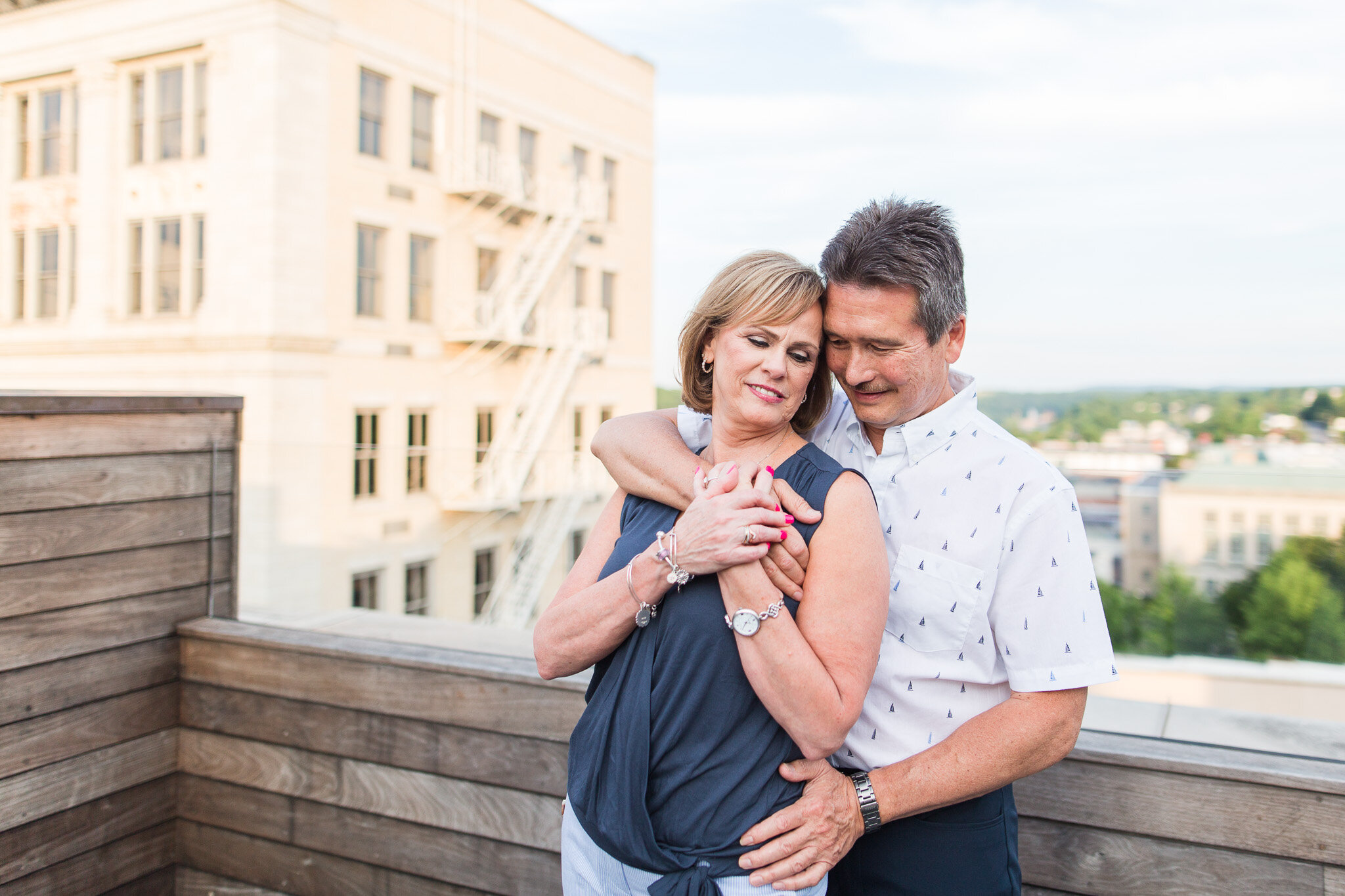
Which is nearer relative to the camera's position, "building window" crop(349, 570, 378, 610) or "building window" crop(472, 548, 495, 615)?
"building window" crop(349, 570, 378, 610)

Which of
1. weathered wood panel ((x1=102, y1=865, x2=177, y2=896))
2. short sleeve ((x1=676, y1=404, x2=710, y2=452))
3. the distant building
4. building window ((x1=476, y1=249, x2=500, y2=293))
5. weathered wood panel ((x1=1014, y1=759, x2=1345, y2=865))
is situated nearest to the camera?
weathered wood panel ((x1=1014, y1=759, x2=1345, y2=865))

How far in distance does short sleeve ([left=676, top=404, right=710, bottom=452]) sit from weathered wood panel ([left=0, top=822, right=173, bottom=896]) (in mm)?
1901

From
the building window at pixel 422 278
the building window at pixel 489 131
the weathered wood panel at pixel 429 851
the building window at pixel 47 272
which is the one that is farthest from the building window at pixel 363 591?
the building window at pixel 47 272

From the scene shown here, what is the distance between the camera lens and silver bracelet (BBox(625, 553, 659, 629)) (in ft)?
3.93

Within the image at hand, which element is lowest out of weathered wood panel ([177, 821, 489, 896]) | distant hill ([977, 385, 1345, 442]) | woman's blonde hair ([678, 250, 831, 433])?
weathered wood panel ([177, 821, 489, 896])

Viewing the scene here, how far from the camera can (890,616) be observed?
4.21 ft

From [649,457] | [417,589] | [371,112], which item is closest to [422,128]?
[371,112]

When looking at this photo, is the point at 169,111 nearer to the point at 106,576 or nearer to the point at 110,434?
the point at 110,434

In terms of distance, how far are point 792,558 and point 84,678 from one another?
6.39 ft

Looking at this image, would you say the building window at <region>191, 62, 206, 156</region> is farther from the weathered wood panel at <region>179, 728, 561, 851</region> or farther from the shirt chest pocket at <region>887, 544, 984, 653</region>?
the shirt chest pocket at <region>887, 544, 984, 653</region>

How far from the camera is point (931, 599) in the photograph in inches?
48.8

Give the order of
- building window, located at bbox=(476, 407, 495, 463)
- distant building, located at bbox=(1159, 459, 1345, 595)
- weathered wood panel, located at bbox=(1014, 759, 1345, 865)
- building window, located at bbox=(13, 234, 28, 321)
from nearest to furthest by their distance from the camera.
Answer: weathered wood panel, located at bbox=(1014, 759, 1345, 865) → distant building, located at bbox=(1159, 459, 1345, 595) → building window, located at bbox=(13, 234, 28, 321) → building window, located at bbox=(476, 407, 495, 463)

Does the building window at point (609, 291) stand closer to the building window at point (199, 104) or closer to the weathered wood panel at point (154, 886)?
the building window at point (199, 104)

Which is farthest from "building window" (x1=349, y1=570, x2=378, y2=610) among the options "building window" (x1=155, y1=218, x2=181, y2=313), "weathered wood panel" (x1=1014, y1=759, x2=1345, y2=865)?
"building window" (x1=155, y1=218, x2=181, y2=313)
